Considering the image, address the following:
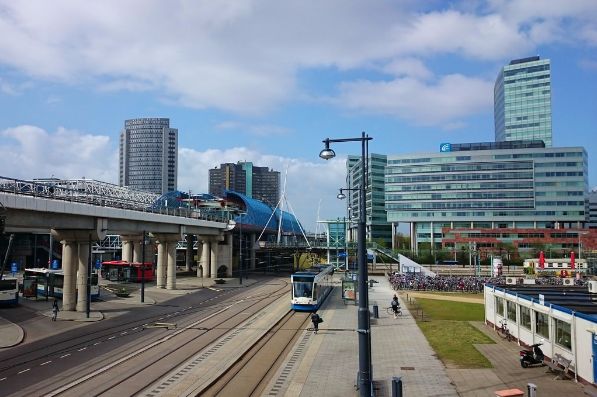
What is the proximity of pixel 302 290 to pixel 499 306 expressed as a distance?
16839 millimetres

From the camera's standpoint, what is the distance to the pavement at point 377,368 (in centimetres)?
2030

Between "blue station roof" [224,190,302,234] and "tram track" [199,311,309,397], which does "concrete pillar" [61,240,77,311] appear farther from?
"blue station roof" [224,190,302,234]

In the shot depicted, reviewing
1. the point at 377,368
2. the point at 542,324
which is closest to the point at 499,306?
the point at 542,324

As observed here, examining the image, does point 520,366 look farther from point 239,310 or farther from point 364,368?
point 239,310

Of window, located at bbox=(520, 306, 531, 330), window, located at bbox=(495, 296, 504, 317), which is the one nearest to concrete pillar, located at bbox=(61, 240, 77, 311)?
window, located at bbox=(495, 296, 504, 317)

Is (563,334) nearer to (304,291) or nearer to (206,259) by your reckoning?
(304,291)

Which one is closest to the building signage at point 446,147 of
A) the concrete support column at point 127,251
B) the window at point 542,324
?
the concrete support column at point 127,251

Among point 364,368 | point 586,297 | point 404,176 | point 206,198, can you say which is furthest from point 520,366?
point 404,176

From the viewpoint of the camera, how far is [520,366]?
23953mm

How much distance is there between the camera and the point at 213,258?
8662 cm

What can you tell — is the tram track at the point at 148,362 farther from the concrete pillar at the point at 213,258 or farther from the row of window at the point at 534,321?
the concrete pillar at the point at 213,258

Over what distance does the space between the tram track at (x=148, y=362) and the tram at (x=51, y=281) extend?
16.1m

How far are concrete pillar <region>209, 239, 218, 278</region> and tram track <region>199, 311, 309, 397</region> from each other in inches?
1965

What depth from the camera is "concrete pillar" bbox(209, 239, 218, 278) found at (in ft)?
283
